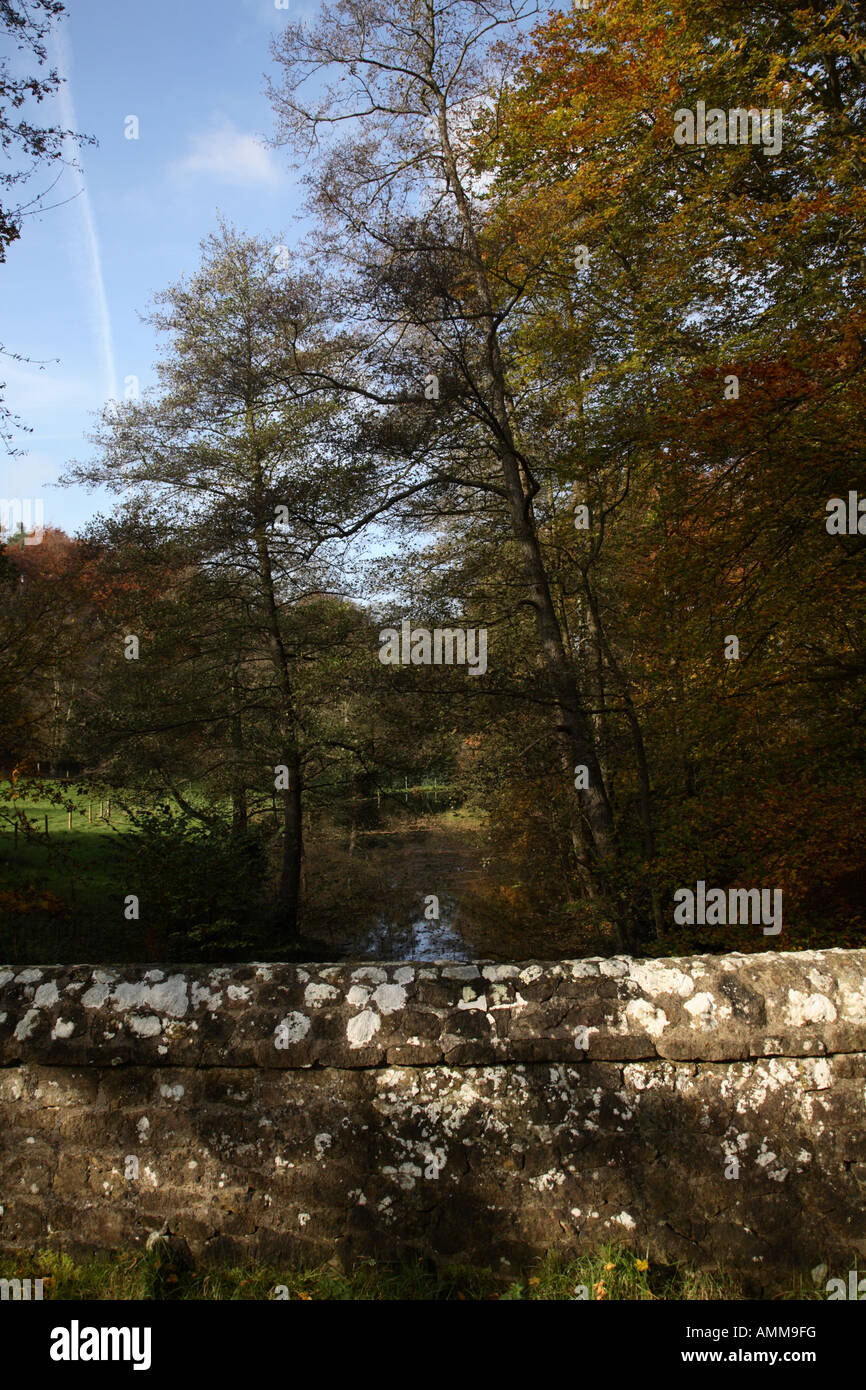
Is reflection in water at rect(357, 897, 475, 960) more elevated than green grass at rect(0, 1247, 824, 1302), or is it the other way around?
green grass at rect(0, 1247, 824, 1302)

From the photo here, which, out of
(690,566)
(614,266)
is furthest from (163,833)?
(614,266)

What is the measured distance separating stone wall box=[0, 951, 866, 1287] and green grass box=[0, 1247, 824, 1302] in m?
0.06

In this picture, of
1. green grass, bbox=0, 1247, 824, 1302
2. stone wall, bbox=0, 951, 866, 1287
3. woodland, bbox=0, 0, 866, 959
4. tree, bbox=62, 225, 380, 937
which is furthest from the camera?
tree, bbox=62, 225, 380, 937

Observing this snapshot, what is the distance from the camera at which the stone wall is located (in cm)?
271

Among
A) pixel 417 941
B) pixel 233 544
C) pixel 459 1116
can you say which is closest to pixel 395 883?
pixel 417 941

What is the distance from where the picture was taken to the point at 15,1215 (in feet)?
9.31

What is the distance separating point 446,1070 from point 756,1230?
4.08ft

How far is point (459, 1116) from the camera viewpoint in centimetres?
276

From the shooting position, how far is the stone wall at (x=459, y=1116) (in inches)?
107

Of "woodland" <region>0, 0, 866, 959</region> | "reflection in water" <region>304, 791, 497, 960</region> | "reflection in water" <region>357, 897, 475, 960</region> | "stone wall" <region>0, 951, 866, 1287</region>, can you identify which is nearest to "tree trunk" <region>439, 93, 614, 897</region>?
"woodland" <region>0, 0, 866, 959</region>

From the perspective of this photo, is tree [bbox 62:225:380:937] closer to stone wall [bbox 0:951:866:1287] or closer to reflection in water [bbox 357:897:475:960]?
reflection in water [bbox 357:897:475:960]

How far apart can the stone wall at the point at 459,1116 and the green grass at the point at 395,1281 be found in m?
0.06

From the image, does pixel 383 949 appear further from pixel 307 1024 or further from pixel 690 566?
pixel 307 1024

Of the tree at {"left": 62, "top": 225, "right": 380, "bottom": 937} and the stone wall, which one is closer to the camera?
the stone wall
